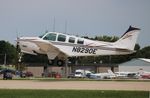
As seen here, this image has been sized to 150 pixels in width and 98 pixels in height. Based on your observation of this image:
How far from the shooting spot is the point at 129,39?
48.7m

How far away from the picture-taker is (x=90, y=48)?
4481 cm

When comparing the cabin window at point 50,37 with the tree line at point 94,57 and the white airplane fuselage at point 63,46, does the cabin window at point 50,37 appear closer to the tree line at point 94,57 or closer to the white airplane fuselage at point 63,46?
the white airplane fuselage at point 63,46

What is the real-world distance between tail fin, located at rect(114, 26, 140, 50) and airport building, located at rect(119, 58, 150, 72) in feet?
199

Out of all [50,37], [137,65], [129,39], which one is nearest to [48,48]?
[50,37]

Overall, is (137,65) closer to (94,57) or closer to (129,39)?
(94,57)

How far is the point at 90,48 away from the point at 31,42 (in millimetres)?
6400

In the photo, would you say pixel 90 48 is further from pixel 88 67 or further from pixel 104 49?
pixel 88 67

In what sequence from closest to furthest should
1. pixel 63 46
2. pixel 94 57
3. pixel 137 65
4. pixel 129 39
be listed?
pixel 63 46, pixel 129 39, pixel 137 65, pixel 94 57

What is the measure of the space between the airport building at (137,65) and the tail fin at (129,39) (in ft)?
199

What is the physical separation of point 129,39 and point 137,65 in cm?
6445

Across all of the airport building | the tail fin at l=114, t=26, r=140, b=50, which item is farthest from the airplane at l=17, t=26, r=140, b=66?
the airport building

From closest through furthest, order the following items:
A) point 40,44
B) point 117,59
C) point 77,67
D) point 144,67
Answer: point 40,44
point 144,67
point 77,67
point 117,59
